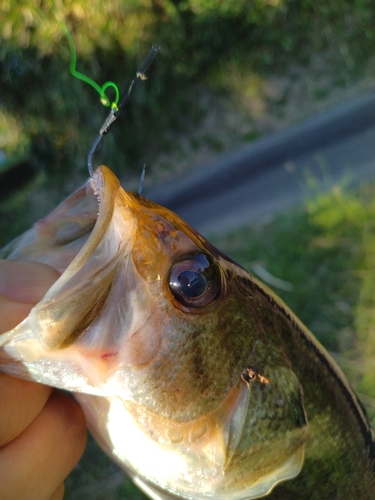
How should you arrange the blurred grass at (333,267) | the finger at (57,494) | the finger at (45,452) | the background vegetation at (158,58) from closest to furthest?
the finger at (45,452), the finger at (57,494), the blurred grass at (333,267), the background vegetation at (158,58)

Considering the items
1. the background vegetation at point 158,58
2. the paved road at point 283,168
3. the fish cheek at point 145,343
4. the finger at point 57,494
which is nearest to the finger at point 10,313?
Answer: the fish cheek at point 145,343

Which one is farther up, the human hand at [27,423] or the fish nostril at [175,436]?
the human hand at [27,423]

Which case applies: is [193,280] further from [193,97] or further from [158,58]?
[193,97]

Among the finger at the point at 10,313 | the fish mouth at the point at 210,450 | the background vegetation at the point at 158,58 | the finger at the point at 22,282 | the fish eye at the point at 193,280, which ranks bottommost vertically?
the fish mouth at the point at 210,450

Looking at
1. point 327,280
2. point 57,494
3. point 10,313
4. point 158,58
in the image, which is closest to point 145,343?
point 10,313

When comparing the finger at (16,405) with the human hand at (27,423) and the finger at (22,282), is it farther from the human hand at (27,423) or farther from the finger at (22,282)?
the finger at (22,282)

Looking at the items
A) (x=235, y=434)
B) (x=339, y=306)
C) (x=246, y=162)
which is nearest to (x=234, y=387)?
(x=235, y=434)

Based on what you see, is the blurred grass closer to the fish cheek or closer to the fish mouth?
the fish mouth
